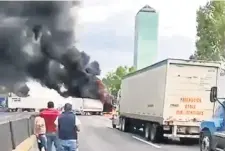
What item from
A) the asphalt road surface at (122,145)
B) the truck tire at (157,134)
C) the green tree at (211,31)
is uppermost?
the green tree at (211,31)

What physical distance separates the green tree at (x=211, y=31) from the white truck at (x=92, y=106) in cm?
3418

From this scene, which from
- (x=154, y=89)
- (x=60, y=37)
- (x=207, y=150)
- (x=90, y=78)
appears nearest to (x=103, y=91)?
(x=90, y=78)

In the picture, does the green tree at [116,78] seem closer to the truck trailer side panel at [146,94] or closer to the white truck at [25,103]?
the white truck at [25,103]

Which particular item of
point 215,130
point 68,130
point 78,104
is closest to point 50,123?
point 68,130

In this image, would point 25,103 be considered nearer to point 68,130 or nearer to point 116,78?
point 116,78

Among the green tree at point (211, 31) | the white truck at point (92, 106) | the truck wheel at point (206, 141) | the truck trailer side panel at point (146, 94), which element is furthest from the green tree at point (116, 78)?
the truck wheel at point (206, 141)

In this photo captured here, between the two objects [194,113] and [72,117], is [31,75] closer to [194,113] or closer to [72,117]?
[194,113]

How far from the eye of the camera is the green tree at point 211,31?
42.0 meters

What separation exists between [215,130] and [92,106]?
62406 millimetres

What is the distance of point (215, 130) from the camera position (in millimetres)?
14055

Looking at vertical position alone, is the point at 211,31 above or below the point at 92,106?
above

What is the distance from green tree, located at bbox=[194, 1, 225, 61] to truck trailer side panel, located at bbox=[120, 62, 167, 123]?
1191 centimetres

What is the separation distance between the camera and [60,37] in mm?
75500

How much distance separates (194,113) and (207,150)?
7.74 meters
